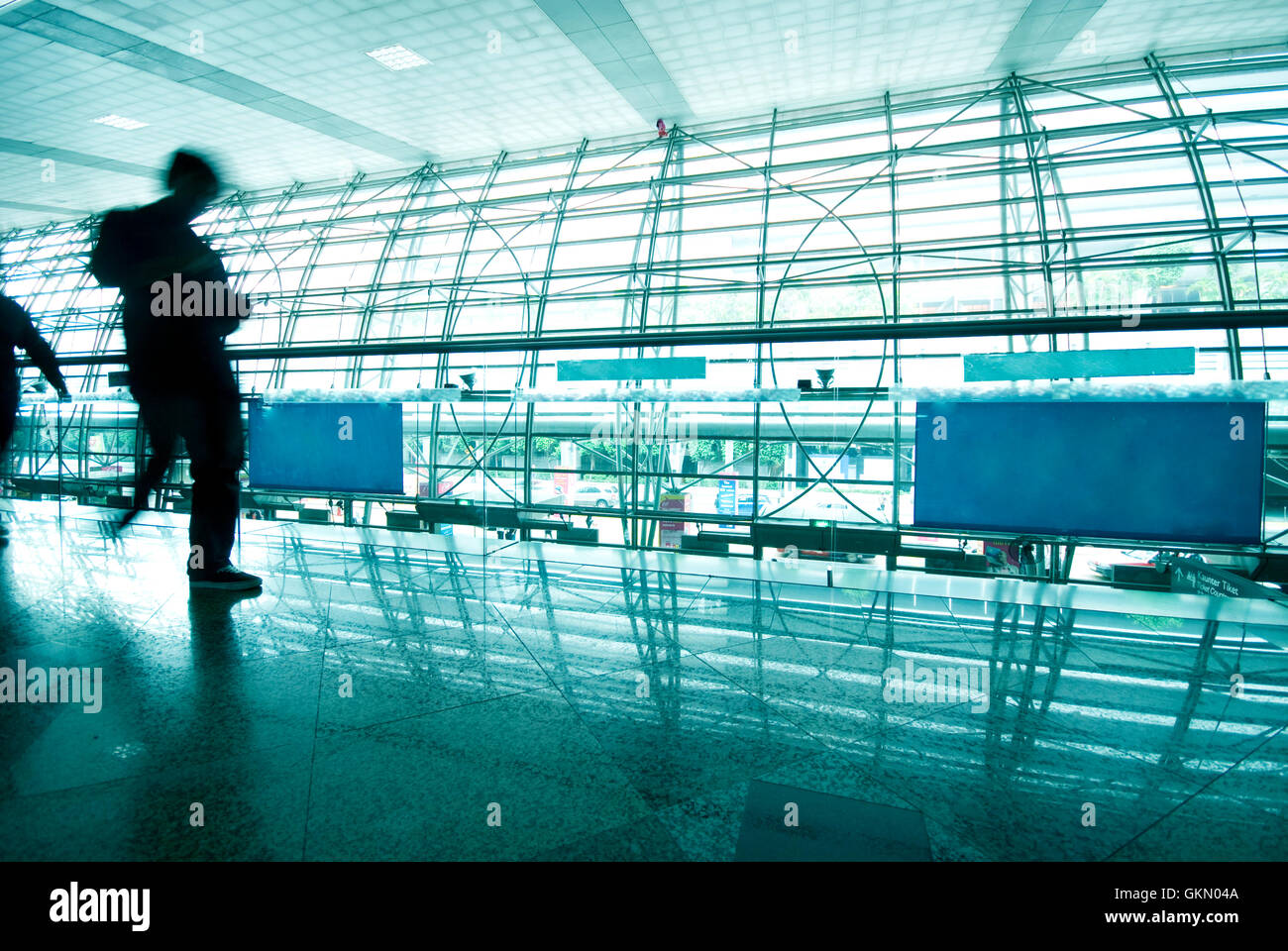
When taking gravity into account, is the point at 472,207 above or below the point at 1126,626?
above

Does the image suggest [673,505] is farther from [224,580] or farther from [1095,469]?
[224,580]

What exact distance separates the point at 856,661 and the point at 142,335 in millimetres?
1516

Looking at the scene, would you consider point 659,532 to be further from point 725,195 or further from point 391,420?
point 391,420

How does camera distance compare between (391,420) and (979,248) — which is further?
(979,248)

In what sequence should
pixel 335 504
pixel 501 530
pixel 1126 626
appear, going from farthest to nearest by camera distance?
pixel 335 504, pixel 501 530, pixel 1126 626

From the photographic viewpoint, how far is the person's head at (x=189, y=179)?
129 centimetres

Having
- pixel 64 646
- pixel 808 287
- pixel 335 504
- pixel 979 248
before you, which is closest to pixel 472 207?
pixel 808 287

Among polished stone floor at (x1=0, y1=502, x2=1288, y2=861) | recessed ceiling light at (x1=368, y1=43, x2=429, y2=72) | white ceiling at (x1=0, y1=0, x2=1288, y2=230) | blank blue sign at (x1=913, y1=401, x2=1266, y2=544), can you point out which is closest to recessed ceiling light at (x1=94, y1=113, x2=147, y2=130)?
white ceiling at (x1=0, y1=0, x2=1288, y2=230)

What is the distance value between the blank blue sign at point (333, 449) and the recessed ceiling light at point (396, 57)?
6.21m

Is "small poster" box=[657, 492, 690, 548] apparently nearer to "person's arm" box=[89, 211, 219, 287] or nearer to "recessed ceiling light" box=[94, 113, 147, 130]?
"person's arm" box=[89, 211, 219, 287]

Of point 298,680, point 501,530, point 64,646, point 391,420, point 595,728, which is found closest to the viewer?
point 595,728

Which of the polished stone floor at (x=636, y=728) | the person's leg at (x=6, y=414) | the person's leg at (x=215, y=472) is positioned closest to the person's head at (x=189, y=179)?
the person's leg at (x=215, y=472)

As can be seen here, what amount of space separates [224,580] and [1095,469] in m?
2.08

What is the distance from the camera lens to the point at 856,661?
909 mm
